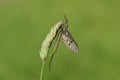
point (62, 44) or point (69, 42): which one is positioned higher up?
point (62, 44)

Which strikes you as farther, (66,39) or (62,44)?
(62,44)

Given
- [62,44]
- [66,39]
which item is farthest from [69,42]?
[62,44]

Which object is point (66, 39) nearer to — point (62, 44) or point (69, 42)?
point (69, 42)

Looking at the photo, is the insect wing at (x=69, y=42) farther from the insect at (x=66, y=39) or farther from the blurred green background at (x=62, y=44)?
the blurred green background at (x=62, y=44)

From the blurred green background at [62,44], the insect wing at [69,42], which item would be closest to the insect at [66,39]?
the insect wing at [69,42]

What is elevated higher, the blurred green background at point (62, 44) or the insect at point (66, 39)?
the blurred green background at point (62, 44)

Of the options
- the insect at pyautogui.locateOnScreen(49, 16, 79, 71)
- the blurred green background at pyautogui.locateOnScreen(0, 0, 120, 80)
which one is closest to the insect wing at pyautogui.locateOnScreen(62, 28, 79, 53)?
the insect at pyautogui.locateOnScreen(49, 16, 79, 71)

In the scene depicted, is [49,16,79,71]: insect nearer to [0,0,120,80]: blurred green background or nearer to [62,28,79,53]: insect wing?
[62,28,79,53]: insect wing
